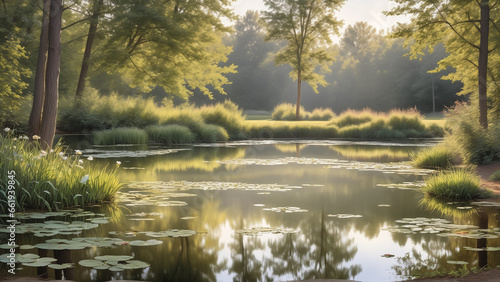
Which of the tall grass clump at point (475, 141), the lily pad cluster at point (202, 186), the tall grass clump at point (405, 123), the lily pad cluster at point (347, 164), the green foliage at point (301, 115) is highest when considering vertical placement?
the green foliage at point (301, 115)

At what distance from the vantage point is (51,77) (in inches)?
457

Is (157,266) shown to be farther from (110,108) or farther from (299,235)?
(110,108)

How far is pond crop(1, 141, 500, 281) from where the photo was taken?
465 centimetres

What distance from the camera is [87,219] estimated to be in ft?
21.3

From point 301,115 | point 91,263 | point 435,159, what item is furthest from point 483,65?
point 301,115

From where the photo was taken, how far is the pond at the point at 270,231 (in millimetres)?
4648

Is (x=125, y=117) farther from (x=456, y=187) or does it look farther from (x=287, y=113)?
(x=456, y=187)

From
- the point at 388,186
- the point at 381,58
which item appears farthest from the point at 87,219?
the point at 381,58

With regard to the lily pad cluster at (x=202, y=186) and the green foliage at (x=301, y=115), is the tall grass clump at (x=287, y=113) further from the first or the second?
the lily pad cluster at (x=202, y=186)

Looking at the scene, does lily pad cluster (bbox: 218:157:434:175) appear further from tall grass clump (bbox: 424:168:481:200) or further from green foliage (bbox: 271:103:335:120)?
green foliage (bbox: 271:103:335:120)

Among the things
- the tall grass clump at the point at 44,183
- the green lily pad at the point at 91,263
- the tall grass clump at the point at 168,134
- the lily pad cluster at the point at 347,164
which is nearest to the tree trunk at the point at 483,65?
the lily pad cluster at the point at 347,164

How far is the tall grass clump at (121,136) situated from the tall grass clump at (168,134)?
40.2 inches

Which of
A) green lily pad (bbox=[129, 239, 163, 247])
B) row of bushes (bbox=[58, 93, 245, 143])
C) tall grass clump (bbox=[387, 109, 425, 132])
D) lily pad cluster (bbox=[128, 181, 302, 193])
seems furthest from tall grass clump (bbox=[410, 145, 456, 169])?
tall grass clump (bbox=[387, 109, 425, 132])

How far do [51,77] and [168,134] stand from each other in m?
11.0
